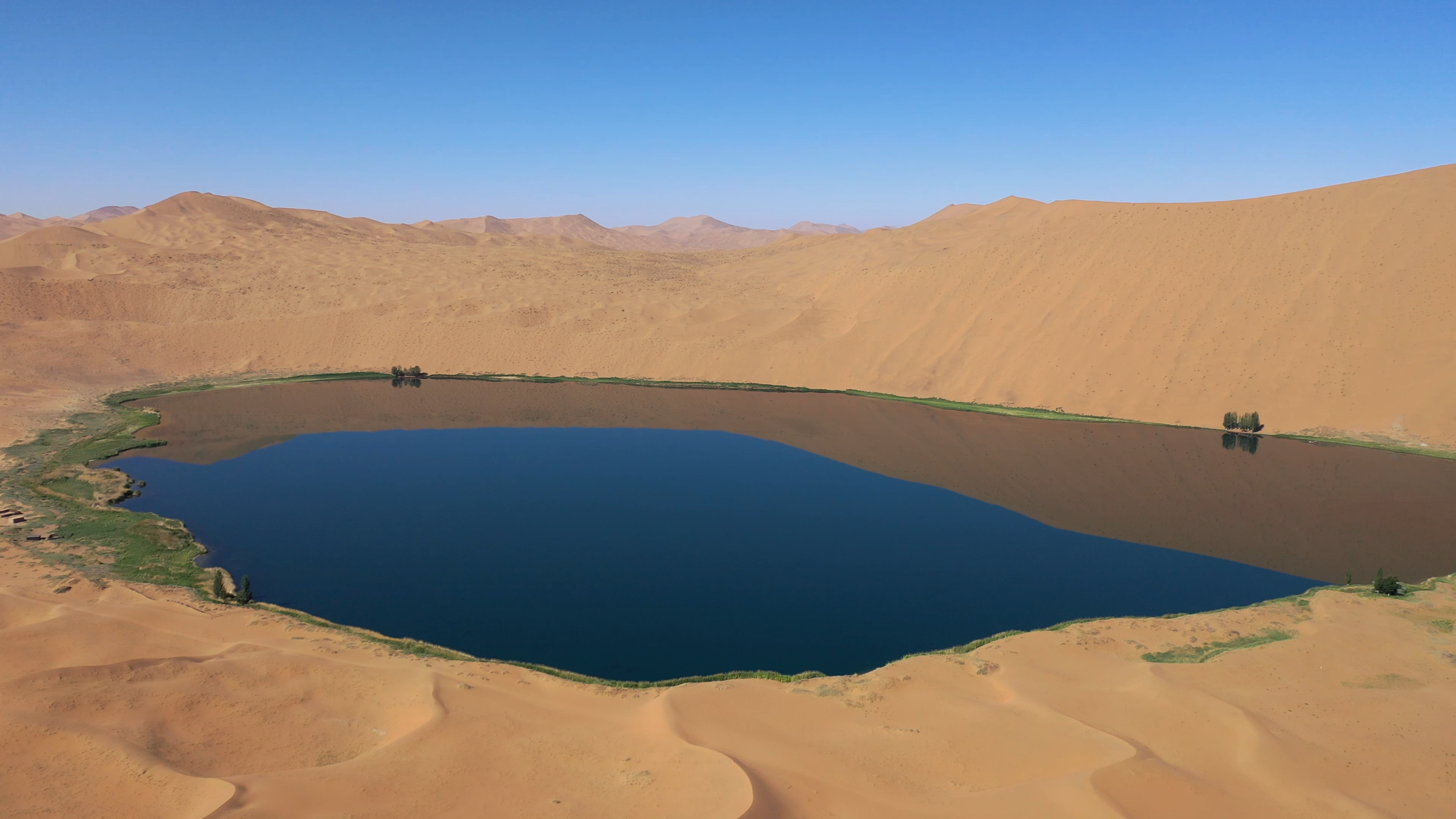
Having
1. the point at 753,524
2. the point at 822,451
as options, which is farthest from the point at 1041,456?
the point at 753,524

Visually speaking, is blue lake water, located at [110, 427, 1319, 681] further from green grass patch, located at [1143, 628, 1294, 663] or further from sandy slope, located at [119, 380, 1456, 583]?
sandy slope, located at [119, 380, 1456, 583]

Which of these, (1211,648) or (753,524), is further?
(753,524)

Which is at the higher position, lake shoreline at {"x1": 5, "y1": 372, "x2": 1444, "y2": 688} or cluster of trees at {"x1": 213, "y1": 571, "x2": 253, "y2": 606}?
lake shoreline at {"x1": 5, "y1": 372, "x2": 1444, "y2": 688}

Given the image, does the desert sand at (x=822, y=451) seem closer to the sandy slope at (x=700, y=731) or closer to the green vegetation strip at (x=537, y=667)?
the sandy slope at (x=700, y=731)

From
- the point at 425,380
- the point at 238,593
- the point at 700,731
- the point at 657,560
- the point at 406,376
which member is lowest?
the point at 238,593

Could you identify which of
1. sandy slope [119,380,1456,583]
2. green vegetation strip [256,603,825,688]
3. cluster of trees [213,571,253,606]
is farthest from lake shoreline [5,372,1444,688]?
sandy slope [119,380,1456,583]

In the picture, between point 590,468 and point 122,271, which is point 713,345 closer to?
point 590,468

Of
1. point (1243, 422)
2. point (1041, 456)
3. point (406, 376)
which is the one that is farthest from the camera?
point (406, 376)

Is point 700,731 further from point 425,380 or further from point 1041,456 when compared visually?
point 425,380
